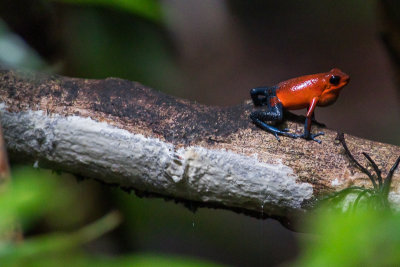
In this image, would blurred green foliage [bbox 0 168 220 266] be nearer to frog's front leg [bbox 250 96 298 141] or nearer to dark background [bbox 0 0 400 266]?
frog's front leg [bbox 250 96 298 141]

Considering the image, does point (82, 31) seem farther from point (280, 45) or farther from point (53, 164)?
point (280, 45)

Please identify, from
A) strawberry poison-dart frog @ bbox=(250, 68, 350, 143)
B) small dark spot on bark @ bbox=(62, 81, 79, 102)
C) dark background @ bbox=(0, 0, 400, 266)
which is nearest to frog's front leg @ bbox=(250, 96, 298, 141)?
strawberry poison-dart frog @ bbox=(250, 68, 350, 143)

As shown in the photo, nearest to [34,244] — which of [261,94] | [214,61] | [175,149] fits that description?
[175,149]

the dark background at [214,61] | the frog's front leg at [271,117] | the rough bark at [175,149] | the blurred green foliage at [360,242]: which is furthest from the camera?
the dark background at [214,61]

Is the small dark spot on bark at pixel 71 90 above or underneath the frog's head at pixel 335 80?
underneath

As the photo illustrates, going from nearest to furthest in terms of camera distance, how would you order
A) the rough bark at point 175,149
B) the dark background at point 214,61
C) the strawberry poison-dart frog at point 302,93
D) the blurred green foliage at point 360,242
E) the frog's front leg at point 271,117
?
the blurred green foliage at point 360,242 < the rough bark at point 175,149 < the frog's front leg at point 271,117 < the strawberry poison-dart frog at point 302,93 < the dark background at point 214,61

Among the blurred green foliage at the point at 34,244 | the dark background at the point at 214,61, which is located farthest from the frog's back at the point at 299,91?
the blurred green foliage at the point at 34,244

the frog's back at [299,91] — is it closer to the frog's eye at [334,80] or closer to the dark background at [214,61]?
the frog's eye at [334,80]
